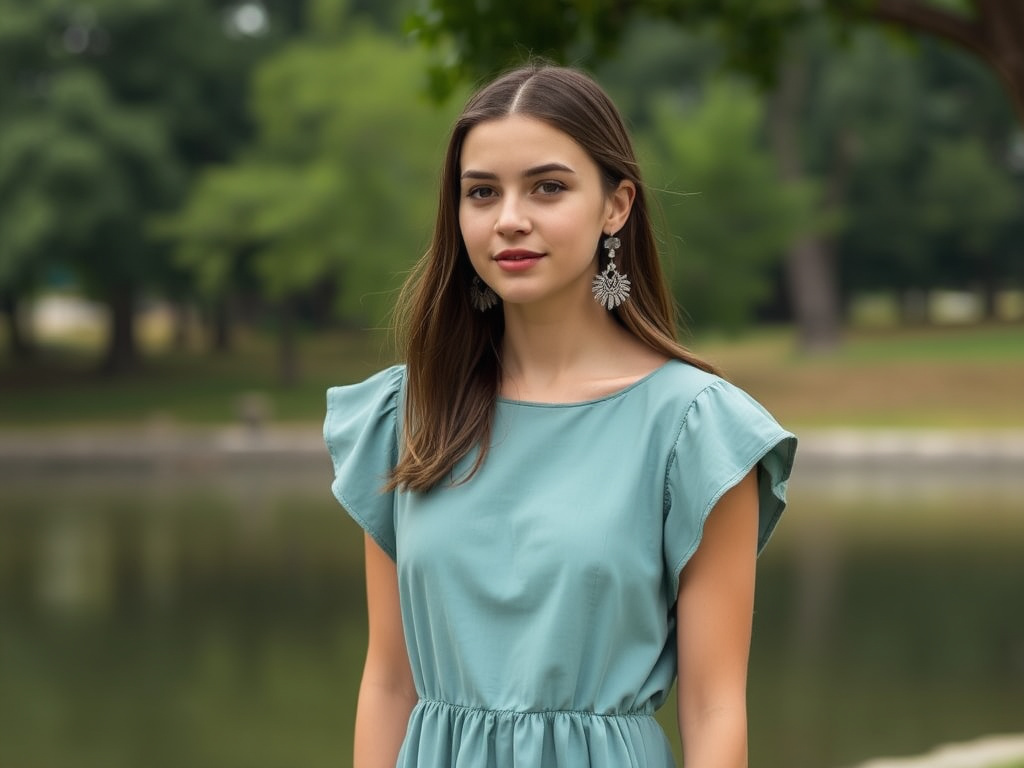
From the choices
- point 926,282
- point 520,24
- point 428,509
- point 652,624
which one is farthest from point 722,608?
point 926,282

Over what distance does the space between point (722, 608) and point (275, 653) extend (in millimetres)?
7928

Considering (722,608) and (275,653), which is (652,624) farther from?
(275,653)

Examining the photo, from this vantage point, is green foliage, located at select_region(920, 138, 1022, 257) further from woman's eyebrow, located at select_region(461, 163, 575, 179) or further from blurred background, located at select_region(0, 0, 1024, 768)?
woman's eyebrow, located at select_region(461, 163, 575, 179)

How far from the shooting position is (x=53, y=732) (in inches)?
314

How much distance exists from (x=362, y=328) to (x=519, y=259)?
156 centimetres

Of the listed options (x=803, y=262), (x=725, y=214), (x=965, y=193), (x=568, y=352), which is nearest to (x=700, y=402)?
(x=568, y=352)

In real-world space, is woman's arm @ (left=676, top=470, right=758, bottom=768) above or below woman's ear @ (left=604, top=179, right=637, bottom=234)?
below

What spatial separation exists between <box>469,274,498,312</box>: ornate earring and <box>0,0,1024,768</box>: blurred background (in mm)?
445

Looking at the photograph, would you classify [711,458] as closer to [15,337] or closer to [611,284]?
[611,284]

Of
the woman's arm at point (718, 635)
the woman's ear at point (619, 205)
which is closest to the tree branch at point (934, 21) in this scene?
the woman's ear at point (619, 205)

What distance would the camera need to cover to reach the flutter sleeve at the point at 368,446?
2.18 meters

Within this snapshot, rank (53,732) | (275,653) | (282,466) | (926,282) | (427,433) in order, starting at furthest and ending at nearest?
(926,282) → (282,466) → (275,653) → (53,732) → (427,433)

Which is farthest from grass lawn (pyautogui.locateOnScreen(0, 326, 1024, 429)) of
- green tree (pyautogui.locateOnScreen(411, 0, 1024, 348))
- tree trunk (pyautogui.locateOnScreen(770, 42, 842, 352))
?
green tree (pyautogui.locateOnScreen(411, 0, 1024, 348))

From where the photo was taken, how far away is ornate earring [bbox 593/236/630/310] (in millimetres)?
2135
